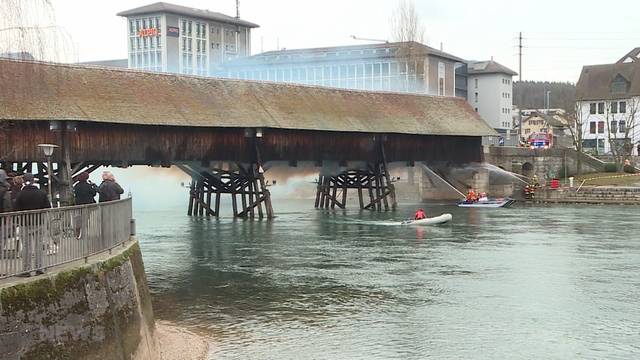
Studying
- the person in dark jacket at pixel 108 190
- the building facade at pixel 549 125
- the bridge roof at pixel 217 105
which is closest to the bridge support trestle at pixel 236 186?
the bridge roof at pixel 217 105

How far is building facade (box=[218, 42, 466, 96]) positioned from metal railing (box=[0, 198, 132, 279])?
243 feet

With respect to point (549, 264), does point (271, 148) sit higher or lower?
higher

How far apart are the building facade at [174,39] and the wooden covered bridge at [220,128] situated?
2310 inches

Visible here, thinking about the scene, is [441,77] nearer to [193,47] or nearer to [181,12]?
[193,47]

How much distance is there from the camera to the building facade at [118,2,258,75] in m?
109

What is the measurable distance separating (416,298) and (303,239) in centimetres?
1469

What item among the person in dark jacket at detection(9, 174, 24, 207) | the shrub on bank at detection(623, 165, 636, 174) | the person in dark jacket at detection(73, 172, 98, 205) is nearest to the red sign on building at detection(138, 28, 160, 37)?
the shrub on bank at detection(623, 165, 636, 174)

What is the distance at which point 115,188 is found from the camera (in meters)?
18.2

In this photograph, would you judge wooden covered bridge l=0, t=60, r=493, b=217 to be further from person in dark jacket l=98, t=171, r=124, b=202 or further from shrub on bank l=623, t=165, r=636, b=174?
shrub on bank l=623, t=165, r=636, b=174

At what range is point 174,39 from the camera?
361 ft

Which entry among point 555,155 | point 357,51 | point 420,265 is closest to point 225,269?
point 420,265

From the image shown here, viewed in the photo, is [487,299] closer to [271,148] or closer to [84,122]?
[84,122]

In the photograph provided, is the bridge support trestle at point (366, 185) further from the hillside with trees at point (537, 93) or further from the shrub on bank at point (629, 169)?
the hillside with trees at point (537, 93)

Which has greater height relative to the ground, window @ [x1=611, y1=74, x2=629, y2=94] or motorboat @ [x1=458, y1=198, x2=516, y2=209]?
window @ [x1=611, y1=74, x2=629, y2=94]
